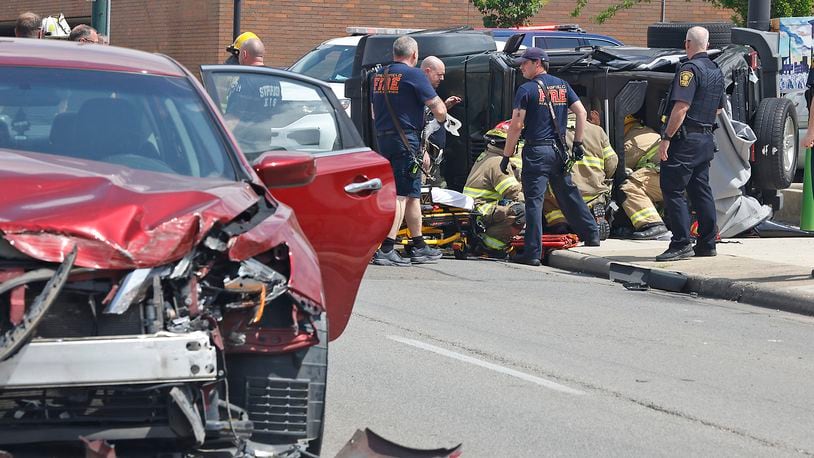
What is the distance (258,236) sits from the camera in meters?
4.43

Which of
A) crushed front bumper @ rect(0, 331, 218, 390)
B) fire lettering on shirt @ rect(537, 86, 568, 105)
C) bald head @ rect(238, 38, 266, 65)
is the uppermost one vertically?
bald head @ rect(238, 38, 266, 65)

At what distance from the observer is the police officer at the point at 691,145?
11.9 m

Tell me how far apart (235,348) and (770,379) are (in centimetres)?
432

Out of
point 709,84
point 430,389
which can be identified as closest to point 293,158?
point 430,389

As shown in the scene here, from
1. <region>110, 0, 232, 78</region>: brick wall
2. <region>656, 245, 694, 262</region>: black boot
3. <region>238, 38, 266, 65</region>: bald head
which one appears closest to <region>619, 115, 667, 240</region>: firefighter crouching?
<region>656, 245, 694, 262</region>: black boot

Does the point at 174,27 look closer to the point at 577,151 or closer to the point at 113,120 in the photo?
the point at 577,151

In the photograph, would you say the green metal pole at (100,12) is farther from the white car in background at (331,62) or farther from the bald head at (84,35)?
the bald head at (84,35)

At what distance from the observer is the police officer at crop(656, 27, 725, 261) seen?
469 inches

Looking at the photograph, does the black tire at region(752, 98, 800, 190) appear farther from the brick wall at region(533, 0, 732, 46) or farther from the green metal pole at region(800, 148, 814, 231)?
the brick wall at region(533, 0, 732, 46)

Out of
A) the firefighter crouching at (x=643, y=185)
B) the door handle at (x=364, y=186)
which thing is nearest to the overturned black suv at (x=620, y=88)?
the firefighter crouching at (x=643, y=185)

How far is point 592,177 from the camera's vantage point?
13.6m

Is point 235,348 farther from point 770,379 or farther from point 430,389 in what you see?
point 770,379

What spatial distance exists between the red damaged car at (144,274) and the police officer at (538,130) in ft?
23.0

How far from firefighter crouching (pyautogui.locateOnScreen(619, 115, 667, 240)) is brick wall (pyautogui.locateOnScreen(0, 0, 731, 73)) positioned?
1602cm
